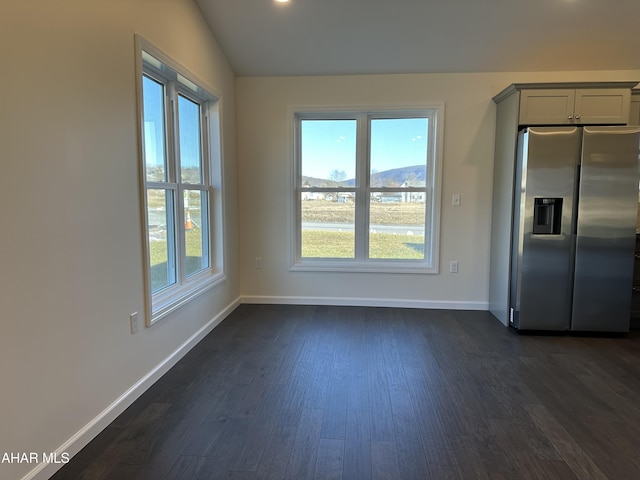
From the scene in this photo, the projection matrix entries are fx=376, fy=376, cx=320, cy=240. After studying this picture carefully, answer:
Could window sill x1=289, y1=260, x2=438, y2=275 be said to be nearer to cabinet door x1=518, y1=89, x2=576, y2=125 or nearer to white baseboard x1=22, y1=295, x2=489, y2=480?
white baseboard x1=22, y1=295, x2=489, y2=480

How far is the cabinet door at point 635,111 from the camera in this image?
3447 mm

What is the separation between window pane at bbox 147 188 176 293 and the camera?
258 cm

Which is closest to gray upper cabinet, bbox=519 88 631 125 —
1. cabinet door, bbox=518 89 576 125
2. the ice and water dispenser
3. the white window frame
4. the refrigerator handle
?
cabinet door, bbox=518 89 576 125

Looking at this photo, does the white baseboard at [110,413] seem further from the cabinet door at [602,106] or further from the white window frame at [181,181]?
the cabinet door at [602,106]

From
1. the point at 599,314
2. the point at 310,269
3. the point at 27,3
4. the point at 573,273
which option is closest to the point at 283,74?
the point at 310,269

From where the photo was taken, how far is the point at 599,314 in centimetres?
328

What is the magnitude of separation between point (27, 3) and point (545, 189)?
11.6ft

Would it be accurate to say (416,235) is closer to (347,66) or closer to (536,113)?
(536,113)

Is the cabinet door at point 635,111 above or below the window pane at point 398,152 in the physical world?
above

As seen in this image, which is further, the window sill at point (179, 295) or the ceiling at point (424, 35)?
the ceiling at point (424, 35)

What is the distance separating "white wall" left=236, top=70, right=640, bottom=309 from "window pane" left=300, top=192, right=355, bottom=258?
0.76 ft

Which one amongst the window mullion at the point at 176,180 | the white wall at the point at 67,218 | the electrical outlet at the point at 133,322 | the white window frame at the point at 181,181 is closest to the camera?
the white wall at the point at 67,218

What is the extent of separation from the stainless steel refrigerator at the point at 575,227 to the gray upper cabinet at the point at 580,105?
0.64 feet

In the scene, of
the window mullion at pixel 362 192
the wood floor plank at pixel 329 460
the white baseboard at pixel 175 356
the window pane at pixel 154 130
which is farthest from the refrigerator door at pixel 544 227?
the window pane at pixel 154 130
